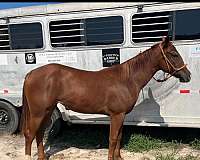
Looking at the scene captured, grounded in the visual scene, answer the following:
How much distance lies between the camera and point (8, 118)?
280 inches

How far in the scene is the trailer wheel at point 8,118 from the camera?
700 centimetres

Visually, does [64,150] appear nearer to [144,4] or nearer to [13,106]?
[13,106]

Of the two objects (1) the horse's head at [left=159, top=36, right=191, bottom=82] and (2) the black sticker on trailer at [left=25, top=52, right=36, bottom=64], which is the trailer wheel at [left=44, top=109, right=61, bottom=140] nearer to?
(2) the black sticker on trailer at [left=25, top=52, right=36, bottom=64]

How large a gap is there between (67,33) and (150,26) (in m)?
1.59

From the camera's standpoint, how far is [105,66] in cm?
626

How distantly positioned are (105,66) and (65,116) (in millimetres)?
1241

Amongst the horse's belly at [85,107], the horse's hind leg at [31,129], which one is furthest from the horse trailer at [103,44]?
the horse's hind leg at [31,129]

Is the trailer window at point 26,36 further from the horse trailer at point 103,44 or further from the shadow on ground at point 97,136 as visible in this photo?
the shadow on ground at point 97,136

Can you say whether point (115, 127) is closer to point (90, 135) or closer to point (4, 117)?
point (90, 135)

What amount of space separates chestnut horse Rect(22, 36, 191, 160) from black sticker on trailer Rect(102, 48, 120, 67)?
0.68m

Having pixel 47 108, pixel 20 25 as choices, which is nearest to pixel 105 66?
pixel 47 108

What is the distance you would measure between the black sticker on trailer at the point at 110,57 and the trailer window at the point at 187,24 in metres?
1.10

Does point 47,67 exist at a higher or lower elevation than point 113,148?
higher

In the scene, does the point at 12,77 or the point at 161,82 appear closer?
the point at 161,82
